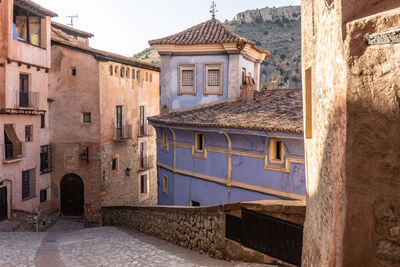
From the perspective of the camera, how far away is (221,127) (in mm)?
13531

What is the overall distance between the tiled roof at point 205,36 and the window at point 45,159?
974 centimetres

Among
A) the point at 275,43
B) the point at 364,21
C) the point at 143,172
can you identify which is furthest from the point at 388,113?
the point at 275,43

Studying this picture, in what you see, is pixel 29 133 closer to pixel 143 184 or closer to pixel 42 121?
pixel 42 121

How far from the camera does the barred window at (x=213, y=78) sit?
1812 cm

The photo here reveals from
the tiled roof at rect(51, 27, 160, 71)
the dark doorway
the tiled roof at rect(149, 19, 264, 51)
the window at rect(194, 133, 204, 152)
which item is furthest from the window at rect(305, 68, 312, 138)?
the tiled roof at rect(51, 27, 160, 71)

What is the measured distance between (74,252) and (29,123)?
11401 mm

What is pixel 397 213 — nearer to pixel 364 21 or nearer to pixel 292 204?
pixel 364 21

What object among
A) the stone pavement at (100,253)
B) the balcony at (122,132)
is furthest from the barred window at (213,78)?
the balcony at (122,132)

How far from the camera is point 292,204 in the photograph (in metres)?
7.09

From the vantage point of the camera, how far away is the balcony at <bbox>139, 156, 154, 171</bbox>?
2791cm

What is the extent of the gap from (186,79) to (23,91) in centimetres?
900

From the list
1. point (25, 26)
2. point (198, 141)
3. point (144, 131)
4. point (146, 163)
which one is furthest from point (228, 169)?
point (144, 131)

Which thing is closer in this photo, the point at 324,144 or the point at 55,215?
the point at 324,144

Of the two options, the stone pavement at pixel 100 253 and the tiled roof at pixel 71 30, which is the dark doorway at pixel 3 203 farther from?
the tiled roof at pixel 71 30
